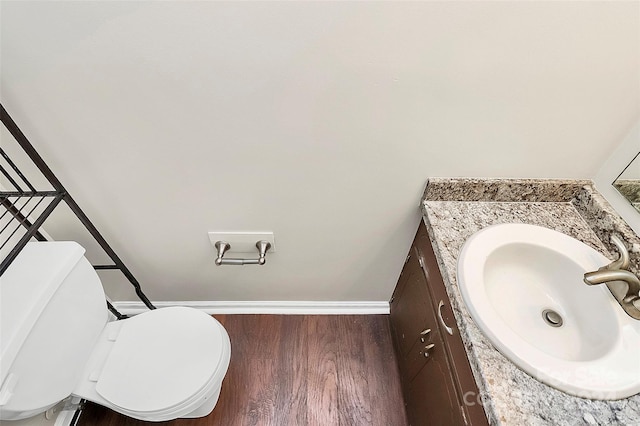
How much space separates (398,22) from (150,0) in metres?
0.53

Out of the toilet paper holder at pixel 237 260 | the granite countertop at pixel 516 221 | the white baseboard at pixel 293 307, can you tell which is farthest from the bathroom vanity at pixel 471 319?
the toilet paper holder at pixel 237 260

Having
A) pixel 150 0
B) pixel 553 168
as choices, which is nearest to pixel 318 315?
pixel 553 168

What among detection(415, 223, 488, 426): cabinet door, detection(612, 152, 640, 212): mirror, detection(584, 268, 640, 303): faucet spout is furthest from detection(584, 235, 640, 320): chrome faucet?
detection(415, 223, 488, 426): cabinet door

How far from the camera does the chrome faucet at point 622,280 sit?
75cm

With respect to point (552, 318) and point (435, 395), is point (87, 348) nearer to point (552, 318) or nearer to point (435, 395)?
point (435, 395)

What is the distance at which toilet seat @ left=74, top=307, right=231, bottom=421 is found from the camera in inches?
40.9

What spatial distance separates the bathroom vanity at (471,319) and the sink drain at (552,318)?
23 cm

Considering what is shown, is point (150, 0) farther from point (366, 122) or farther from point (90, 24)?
point (366, 122)

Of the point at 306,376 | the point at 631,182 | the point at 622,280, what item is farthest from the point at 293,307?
the point at 631,182

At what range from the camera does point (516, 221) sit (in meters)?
1.03

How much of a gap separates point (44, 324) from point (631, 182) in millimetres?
1702

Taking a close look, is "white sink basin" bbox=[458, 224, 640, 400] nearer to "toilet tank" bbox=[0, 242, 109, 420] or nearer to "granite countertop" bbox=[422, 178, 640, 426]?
"granite countertop" bbox=[422, 178, 640, 426]

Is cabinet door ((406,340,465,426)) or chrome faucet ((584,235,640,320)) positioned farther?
cabinet door ((406,340,465,426))

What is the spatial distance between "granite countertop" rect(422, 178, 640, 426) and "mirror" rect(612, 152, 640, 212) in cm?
6
